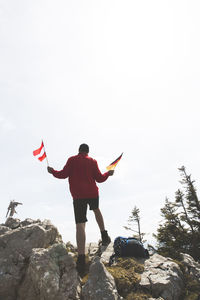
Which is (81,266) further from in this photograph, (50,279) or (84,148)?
(84,148)

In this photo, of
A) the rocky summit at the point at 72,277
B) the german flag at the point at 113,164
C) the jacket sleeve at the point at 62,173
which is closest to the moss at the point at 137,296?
the rocky summit at the point at 72,277

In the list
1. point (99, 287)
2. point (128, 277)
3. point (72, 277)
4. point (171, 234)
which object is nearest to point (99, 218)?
point (128, 277)

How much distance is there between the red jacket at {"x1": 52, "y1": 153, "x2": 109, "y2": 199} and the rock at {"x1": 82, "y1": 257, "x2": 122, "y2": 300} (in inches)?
89.4

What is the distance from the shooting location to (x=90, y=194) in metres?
6.62

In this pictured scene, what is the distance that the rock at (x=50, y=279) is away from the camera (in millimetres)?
4691

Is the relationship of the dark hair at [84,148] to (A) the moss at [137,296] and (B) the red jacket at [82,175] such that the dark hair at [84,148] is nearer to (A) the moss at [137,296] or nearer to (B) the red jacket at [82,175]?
(B) the red jacket at [82,175]

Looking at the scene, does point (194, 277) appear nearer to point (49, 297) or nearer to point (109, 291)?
point (109, 291)

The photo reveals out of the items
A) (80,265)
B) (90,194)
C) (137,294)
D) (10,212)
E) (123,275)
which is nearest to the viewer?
(137,294)

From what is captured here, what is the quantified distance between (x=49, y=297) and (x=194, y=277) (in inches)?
185

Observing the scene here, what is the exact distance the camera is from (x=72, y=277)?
16.6 feet

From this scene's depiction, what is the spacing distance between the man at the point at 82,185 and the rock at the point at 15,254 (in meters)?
1.62

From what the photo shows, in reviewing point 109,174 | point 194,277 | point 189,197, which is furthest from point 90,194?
point 189,197

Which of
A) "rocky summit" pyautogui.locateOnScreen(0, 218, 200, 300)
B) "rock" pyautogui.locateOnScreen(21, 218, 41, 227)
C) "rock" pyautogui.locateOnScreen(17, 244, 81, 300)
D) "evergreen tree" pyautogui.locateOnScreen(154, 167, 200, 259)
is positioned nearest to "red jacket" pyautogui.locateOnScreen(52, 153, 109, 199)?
"rocky summit" pyautogui.locateOnScreen(0, 218, 200, 300)

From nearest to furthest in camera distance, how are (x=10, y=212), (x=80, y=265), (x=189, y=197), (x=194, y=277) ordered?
(x=80, y=265) < (x=194, y=277) < (x=10, y=212) < (x=189, y=197)
